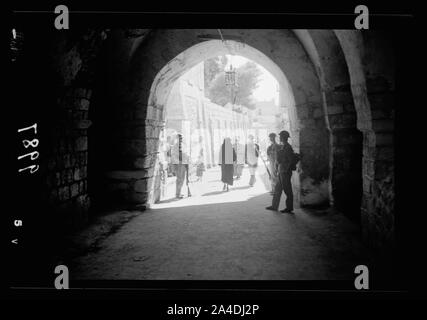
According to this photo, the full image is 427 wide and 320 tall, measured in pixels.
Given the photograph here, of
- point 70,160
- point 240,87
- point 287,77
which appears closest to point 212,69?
point 240,87

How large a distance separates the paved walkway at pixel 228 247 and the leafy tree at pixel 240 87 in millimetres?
27402

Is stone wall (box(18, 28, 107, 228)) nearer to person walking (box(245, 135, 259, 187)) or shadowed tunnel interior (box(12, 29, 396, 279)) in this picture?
shadowed tunnel interior (box(12, 29, 396, 279))

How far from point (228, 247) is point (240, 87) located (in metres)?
31.5

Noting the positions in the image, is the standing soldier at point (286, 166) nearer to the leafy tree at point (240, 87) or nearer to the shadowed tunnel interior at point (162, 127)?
the shadowed tunnel interior at point (162, 127)

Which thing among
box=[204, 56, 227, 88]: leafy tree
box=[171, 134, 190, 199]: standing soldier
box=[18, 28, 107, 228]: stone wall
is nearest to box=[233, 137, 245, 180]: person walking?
box=[171, 134, 190, 199]: standing soldier

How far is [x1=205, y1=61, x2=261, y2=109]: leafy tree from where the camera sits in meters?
32.1

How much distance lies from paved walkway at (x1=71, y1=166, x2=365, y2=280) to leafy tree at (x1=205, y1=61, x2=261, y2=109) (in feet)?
89.9

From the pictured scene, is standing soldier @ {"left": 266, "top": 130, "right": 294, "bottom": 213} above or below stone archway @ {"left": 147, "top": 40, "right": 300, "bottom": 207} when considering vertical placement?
below

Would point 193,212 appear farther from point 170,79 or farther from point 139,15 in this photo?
point 139,15

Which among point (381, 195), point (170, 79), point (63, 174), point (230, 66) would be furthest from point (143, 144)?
point (230, 66)

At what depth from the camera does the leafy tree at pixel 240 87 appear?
3206 centimetres

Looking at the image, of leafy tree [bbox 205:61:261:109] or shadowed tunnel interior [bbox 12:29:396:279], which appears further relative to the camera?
leafy tree [bbox 205:61:261:109]

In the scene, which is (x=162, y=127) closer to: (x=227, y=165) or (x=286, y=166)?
(x=227, y=165)

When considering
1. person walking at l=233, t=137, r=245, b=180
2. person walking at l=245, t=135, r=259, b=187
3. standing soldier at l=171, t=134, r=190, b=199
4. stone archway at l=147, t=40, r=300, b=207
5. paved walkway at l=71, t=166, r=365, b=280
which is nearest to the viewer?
paved walkway at l=71, t=166, r=365, b=280
